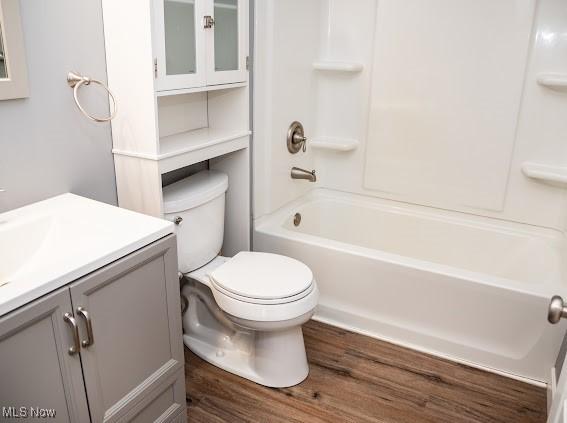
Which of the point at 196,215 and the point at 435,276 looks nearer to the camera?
the point at 196,215

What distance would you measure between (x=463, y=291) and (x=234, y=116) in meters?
1.26

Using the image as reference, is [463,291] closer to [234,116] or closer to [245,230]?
[245,230]

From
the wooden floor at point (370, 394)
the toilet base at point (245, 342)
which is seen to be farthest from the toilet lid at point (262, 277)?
the wooden floor at point (370, 394)

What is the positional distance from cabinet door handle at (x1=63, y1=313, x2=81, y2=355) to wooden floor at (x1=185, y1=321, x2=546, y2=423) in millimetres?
759

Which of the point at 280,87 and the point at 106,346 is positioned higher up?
the point at 280,87

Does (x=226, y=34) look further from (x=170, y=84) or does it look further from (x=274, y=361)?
(x=274, y=361)

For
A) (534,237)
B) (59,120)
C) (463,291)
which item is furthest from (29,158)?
(534,237)

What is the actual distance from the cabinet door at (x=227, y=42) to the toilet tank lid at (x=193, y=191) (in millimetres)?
418

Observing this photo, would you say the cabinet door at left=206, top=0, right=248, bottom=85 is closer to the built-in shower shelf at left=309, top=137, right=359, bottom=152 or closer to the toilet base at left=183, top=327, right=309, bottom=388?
the built-in shower shelf at left=309, top=137, right=359, bottom=152

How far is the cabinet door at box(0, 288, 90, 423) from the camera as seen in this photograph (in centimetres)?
114

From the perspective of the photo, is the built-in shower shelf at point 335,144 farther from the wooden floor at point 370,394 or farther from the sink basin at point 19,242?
the sink basin at point 19,242

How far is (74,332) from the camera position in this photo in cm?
128

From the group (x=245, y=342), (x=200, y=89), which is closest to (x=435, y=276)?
(x=245, y=342)

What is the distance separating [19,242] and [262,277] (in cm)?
89
